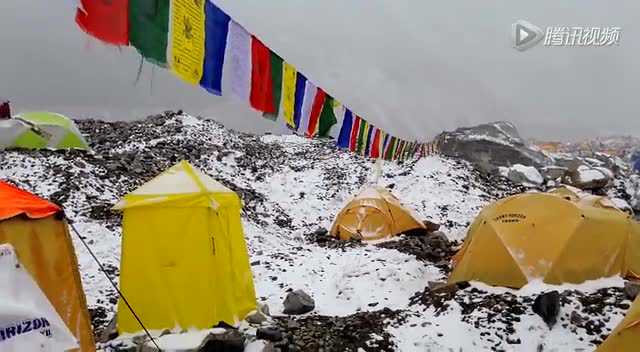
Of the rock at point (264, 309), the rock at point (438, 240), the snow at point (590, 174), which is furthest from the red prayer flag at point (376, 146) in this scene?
the snow at point (590, 174)

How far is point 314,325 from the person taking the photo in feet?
26.2

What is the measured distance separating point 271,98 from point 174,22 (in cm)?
251

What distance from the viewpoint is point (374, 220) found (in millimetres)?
15148

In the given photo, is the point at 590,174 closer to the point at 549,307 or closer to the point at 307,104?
the point at 549,307

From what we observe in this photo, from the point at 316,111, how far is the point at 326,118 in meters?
0.58

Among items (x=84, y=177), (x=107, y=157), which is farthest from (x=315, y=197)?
(x=84, y=177)

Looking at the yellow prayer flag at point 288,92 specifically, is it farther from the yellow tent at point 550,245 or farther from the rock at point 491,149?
the rock at point 491,149

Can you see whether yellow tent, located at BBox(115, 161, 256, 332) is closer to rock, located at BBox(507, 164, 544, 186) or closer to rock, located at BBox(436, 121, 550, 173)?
rock, located at BBox(507, 164, 544, 186)

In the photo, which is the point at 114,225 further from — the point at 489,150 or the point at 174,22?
the point at 489,150

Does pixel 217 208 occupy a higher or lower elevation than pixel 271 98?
lower

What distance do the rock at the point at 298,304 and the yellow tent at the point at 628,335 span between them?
180 inches

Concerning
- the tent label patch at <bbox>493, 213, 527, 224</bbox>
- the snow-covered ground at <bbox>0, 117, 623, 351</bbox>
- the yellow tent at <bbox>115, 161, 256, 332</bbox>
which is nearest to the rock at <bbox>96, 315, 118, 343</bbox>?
the yellow tent at <bbox>115, 161, 256, 332</bbox>

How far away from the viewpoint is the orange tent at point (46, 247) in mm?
4805

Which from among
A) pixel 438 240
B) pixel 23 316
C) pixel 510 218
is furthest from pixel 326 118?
pixel 23 316
